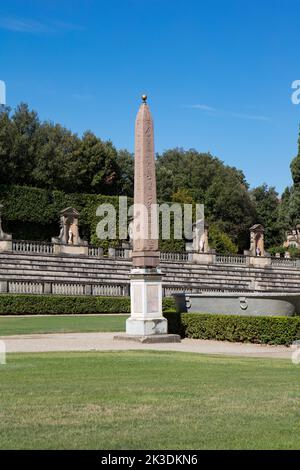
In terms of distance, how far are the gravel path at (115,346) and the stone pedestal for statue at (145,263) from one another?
1.84 ft

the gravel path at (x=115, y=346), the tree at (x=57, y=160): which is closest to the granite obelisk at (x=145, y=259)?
the gravel path at (x=115, y=346)

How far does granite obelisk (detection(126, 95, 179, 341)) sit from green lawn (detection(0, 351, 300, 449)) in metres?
5.31

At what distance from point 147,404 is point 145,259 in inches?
398

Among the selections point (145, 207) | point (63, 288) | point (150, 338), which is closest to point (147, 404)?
point (150, 338)

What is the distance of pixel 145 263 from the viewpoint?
18.6 m

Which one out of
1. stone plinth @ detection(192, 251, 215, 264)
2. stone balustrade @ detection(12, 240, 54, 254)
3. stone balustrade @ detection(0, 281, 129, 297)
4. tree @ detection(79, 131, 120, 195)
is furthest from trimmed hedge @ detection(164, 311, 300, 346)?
tree @ detection(79, 131, 120, 195)

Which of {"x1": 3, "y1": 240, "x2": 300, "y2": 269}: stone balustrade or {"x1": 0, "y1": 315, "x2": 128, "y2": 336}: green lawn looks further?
{"x1": 3, "y1": 240, "x2": 300, "y2": 269}: stone balustrade

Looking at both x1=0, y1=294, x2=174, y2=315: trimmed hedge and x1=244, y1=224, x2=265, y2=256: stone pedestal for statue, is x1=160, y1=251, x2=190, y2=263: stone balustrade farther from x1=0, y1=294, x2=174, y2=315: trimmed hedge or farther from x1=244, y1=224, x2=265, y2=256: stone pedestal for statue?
x1=0, y1=294, x2=174, y2=315: trimmed hedge

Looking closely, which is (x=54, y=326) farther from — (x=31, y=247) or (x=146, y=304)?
(x=31, y=247)

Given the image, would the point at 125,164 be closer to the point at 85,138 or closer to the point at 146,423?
the point at 85,138

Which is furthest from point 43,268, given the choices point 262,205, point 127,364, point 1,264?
point 262,205

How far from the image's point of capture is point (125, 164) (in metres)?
66.2

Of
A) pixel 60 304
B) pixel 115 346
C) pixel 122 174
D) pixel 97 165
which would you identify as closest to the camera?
pixel 115 346

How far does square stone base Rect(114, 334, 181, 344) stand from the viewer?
721 inches
